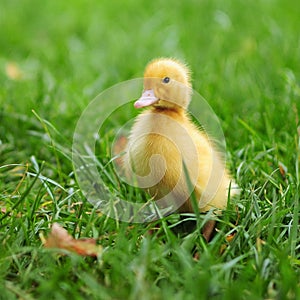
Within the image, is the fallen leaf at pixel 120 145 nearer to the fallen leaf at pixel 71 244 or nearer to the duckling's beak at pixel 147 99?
the duckling's beak at pixel 147 99

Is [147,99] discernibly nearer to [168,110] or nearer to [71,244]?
[168,110]

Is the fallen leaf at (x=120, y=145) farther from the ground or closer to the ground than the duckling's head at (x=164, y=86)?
closer to the ground

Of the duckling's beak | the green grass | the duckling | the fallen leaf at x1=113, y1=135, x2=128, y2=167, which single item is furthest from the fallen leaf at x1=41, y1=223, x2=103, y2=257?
the fallen leaf at x1=113, y1=135, x2=128, y2=167

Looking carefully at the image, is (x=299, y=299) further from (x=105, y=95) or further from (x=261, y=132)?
(x=105, y=95)

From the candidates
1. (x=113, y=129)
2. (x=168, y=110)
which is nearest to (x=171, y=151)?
(x=168, y=110)

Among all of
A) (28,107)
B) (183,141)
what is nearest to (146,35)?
(28,107)

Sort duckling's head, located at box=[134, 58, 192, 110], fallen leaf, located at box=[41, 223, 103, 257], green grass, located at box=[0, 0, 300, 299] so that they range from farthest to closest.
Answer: duckling's head, located at box=[134, 58, 192, 110] < fallen leaf, located at box=[41, 223, 103, 257] < green grass, located at box=[0, 0, 300, 299]

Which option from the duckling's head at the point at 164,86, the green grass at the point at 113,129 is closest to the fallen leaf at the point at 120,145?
the green grass at the point at 113,129

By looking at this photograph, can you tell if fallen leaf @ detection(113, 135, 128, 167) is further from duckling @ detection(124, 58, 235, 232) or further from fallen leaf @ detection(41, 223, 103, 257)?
fallen leaf @ detection(41, 223, 103, 257)
